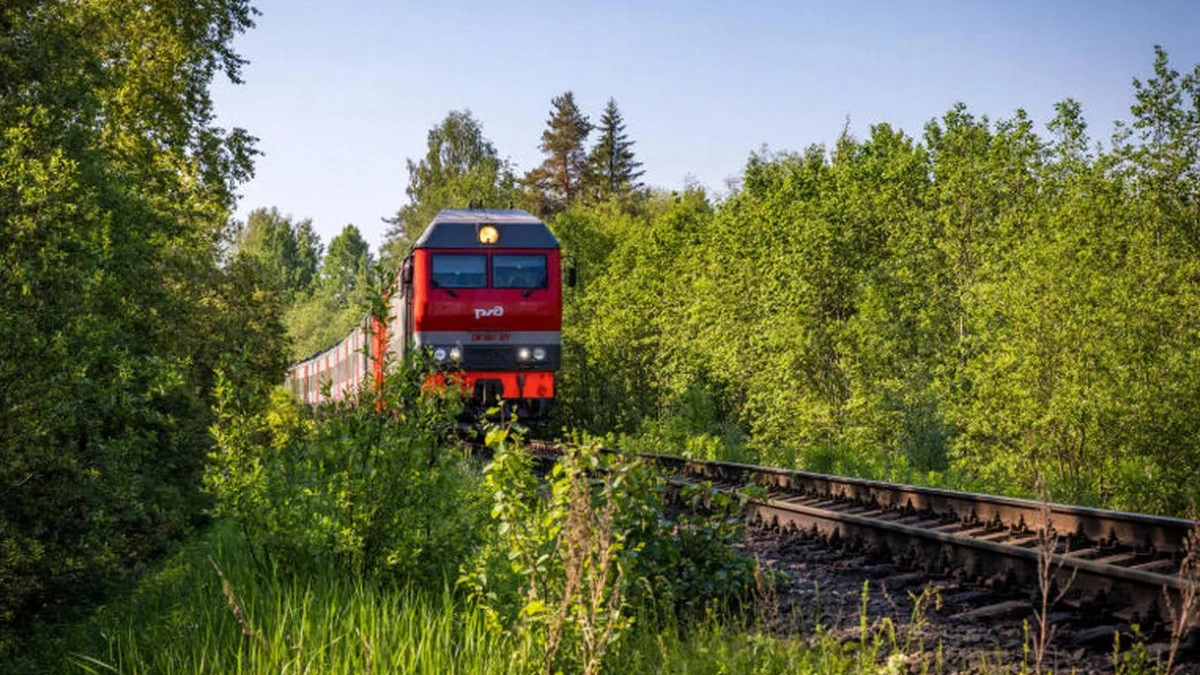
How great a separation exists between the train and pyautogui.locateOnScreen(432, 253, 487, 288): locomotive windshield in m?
0.02

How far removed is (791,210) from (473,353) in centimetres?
773

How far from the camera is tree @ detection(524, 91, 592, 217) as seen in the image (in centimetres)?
8262

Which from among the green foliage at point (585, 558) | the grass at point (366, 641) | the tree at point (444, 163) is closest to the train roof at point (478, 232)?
the grass at point (366, 641)

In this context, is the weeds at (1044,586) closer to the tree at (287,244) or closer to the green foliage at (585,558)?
the green foliage at (585,558)

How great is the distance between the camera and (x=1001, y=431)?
17.4 m

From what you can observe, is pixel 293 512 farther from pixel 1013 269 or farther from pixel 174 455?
pixel 1013 269

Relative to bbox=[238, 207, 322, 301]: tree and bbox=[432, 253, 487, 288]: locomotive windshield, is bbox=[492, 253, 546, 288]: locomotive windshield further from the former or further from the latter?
bbox=[238, 207, 322, 301]: tree

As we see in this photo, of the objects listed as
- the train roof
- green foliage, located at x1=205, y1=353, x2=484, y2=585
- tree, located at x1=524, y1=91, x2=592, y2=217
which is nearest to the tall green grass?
green foliage, located at x1=205, y1=353, x2=484, y2=585

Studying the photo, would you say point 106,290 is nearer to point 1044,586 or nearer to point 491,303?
point 491,303

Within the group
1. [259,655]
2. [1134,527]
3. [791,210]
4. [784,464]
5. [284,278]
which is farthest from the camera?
[284,278]

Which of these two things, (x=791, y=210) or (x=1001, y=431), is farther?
(x=791, y=210)

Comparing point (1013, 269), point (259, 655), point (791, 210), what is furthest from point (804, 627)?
point (791, 210)

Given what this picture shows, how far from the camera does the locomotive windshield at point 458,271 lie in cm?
2041

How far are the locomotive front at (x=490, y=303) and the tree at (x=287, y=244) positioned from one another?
103 m
